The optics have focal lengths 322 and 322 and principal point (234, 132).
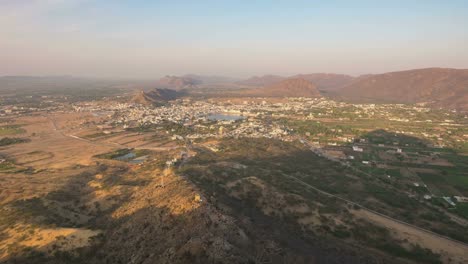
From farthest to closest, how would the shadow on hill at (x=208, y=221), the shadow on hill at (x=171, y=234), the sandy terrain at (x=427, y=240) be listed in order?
the sandy terrain at (x=427, y=240), the shadow on hill at (x=208, y=221), the shadow on hill at (x=171, y=234)

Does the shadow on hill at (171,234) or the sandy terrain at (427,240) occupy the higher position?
the shadow on hill at (171,234)

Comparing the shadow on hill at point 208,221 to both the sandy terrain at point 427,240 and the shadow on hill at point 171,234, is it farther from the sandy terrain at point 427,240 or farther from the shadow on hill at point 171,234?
the sandy terrain at point 427,240

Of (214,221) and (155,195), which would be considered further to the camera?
(155,195)

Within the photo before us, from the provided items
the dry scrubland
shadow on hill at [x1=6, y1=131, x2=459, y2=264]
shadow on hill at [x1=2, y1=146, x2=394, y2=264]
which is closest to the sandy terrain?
the dry scrubland

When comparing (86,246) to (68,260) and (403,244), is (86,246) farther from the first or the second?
(403,244)

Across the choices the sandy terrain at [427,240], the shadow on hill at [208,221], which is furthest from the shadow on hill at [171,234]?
the sandy terrain at [427,240]

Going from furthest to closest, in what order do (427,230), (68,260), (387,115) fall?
(387,115)
(427,230)
(68,260)

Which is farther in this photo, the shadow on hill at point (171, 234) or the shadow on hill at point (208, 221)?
the shadow on hill at point (208, 221)

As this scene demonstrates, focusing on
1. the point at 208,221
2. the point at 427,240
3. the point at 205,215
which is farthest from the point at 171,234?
the point at 427,240

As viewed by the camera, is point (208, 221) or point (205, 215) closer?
point (208, 221)

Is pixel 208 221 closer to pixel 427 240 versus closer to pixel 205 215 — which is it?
pixel 205 215

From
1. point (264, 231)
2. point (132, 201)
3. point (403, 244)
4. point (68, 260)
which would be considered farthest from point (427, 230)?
point (68, 260)
